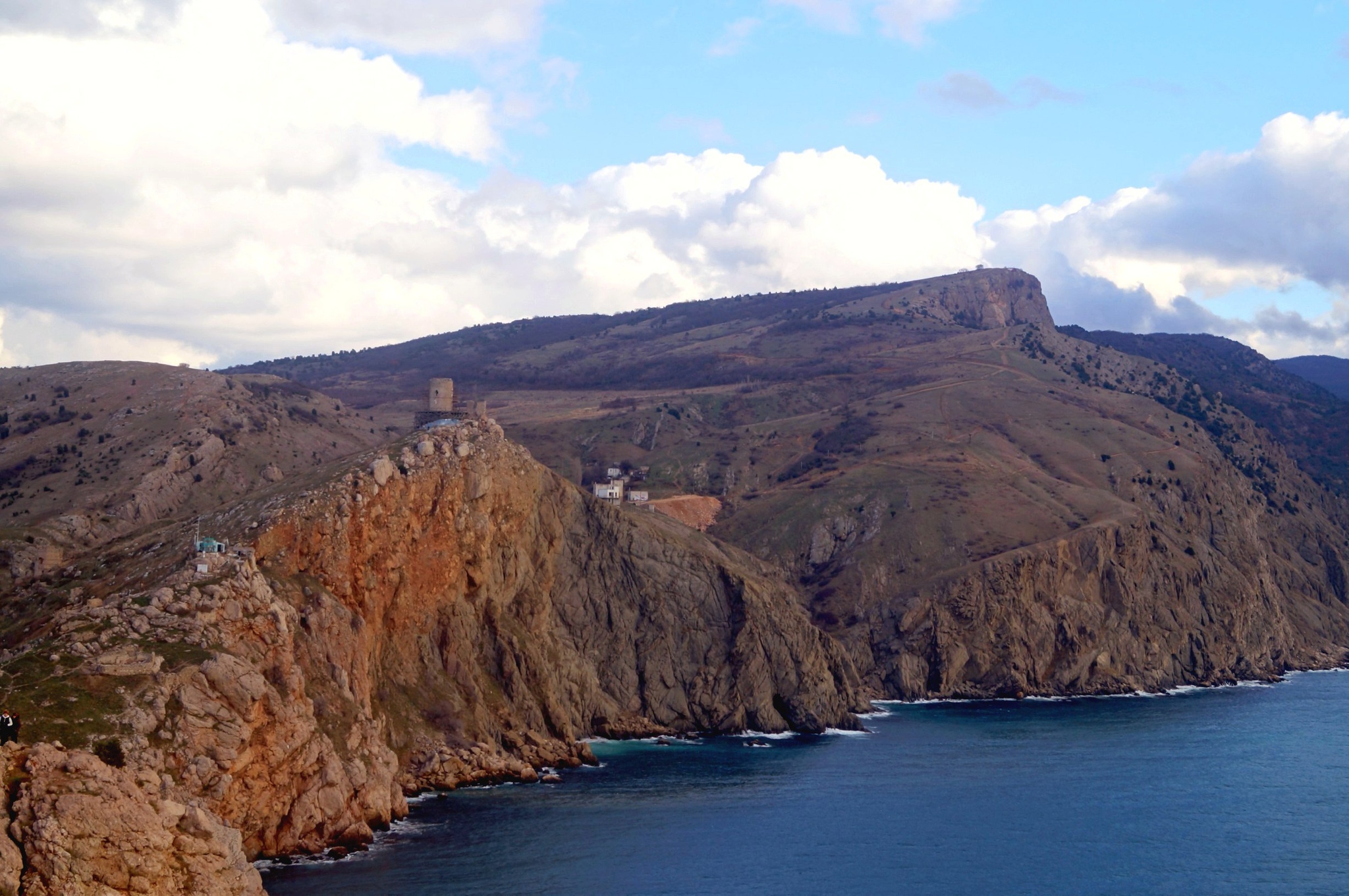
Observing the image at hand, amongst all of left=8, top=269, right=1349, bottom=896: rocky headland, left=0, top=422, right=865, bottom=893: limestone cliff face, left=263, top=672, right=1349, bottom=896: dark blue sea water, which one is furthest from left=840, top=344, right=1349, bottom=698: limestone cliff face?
left=263, top=672, right=1349, bottom=896: dark blue sea water

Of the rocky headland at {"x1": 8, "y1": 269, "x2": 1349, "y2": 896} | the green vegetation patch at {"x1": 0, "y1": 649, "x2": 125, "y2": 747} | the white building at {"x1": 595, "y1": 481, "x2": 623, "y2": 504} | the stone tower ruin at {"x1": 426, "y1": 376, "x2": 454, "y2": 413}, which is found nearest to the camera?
the green vegetation patch at {"x1": 0, "y1": 649, "x2": 125, "y2": 747}

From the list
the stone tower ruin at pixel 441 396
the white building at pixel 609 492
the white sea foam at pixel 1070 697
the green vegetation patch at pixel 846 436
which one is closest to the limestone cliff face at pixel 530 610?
the stone tower ruin at pixel 441 396

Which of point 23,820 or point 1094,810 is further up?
point 23,820

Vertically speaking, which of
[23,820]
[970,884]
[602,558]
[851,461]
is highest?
[851,461]

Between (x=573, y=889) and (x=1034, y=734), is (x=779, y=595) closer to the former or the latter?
(x=1034, y=734)

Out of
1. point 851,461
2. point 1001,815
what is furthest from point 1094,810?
point 851,461

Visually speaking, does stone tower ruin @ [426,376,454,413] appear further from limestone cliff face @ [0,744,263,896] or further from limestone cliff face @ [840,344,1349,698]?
limestone cliff face @ [0,744,263,896]
